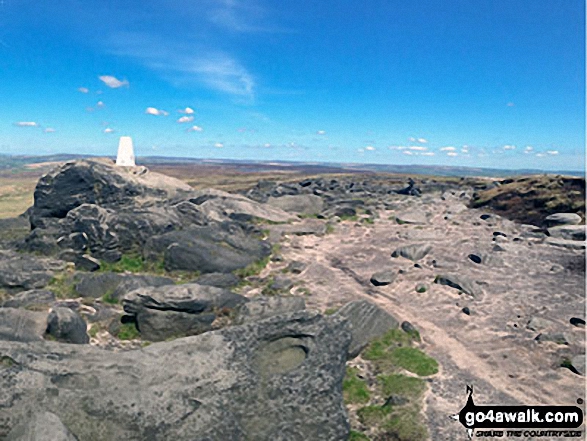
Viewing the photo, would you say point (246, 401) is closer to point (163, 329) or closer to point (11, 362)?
point (11, 362)

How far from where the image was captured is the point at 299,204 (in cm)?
4622

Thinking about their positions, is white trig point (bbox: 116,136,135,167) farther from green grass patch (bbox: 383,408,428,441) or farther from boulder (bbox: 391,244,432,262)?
green grass patch (bbox: 383,408,428,441)

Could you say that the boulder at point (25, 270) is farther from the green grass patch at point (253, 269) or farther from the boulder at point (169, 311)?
the green grass patch at point (253, 269)

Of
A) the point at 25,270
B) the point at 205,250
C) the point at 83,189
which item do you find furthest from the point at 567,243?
the point at 83,189

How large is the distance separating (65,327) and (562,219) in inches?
1588

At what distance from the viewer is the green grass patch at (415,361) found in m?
13.8

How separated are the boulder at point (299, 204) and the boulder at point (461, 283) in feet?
78.5

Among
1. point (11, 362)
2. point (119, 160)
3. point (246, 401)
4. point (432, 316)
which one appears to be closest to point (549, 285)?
point (432, 316)

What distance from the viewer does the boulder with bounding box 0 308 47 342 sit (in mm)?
13281

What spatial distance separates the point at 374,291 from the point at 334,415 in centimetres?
1327

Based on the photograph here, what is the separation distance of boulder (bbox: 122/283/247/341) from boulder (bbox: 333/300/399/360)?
5530 mm

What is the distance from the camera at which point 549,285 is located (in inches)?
873

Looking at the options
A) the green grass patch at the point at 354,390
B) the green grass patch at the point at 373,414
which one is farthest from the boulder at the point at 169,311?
the green grass patch at the point at 373,414

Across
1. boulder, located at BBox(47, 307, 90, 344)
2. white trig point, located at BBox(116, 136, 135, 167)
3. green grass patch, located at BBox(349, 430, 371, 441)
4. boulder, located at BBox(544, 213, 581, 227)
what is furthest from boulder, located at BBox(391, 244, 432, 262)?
white trig point, located at BBox(116, 136, 135, 167)
